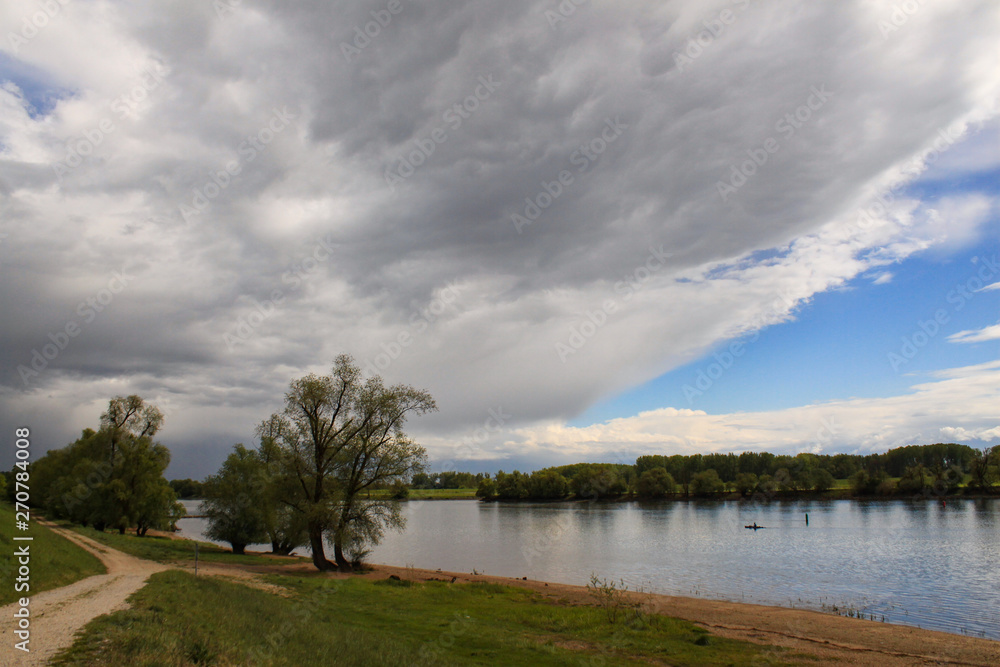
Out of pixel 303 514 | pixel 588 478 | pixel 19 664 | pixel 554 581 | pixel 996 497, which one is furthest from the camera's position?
pixel 588 478

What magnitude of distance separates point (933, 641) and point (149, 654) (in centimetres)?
3077

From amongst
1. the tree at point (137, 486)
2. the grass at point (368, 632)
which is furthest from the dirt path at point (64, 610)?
the tree at point (137, 486)

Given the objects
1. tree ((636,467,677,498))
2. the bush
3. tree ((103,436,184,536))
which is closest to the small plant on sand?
tree ((103,436,184,536))

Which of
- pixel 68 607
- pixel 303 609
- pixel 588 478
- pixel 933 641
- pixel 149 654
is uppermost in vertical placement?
pixel 149 654

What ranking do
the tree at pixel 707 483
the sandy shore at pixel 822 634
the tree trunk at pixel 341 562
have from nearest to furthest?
the sandy shore at pixel 822 634 < the tree trunk at pixel 341 562 < the tree at pixel 707 483

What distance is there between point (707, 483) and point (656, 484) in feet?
51.7

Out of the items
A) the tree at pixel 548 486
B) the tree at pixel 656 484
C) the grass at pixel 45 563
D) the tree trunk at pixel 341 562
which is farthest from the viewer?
the tree at pixel 548 486

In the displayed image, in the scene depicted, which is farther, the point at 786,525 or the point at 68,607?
the point at 786,525

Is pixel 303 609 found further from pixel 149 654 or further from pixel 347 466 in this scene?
pixel 347 466

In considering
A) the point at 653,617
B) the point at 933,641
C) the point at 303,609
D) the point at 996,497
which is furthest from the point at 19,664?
the point at 996,497

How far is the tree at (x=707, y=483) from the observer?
165250mm

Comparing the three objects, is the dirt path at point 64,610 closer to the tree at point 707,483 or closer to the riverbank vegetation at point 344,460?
the riverbank vegetation at point 344,460

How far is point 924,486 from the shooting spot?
5487 inches

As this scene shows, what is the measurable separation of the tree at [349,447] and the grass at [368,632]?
669 centimetres
